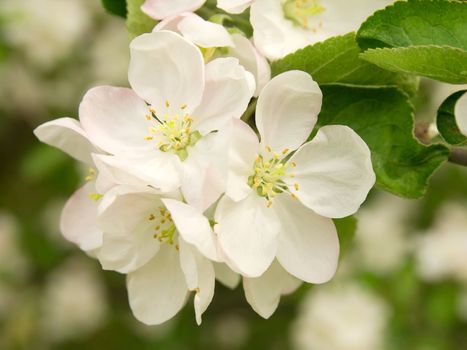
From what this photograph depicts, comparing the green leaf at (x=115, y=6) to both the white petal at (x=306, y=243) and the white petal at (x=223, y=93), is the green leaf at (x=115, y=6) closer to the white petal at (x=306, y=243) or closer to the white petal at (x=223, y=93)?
the white petal at (x=223, y=93)

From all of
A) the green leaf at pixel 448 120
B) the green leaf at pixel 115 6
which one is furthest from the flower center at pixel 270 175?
the green leaf at pixel 115 6

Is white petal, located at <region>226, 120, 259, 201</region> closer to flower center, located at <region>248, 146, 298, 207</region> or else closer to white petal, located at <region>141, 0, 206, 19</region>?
flower center, located at <region>248, 146, 298, 207</region>

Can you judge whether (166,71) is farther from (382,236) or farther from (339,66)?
(382,236)

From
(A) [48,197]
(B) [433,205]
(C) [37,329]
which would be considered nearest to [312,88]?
(B) [433,205]

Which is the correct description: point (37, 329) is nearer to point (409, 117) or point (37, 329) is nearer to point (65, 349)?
point (65, 349)

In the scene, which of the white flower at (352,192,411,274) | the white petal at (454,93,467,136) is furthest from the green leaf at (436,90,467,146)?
the white flower at (352,192,411,274)

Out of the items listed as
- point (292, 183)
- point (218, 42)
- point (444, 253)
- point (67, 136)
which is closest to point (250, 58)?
point (218, 42)
